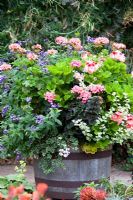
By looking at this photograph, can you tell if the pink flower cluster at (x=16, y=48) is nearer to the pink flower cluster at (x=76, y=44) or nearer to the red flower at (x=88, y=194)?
the pink flower cluster at (x=76, y=44)

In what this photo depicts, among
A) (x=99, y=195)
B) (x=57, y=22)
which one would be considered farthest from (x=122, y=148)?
(x=99, y=195)

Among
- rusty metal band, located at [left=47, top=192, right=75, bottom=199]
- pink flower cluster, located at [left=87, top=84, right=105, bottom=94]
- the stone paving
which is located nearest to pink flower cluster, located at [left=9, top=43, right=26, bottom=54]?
pink flower cluster, located at [left=87, top=84, right=105, bottom=94]

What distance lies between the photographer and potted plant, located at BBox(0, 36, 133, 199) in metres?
3.46

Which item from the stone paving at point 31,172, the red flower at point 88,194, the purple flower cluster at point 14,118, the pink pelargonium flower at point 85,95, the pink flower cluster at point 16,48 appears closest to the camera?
the red flower at point 88,194

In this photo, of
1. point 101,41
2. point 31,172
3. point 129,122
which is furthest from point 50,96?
point 31,172

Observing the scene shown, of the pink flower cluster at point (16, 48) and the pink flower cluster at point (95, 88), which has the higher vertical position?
the pink flower cluster at point (16, 48)

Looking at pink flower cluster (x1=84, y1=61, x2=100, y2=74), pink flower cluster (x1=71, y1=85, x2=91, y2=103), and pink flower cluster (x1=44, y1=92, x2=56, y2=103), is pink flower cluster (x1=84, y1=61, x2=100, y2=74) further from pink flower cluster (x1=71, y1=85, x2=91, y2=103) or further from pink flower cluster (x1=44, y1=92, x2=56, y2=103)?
pink flower cluster (x1=44, y1=92, x2=56, y2=103)

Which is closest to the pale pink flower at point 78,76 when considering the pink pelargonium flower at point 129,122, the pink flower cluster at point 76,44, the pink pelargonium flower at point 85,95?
the pink pelargonium flower at point 85,95

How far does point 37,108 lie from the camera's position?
3664 millimetres

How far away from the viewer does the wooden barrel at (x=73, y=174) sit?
3.54 m

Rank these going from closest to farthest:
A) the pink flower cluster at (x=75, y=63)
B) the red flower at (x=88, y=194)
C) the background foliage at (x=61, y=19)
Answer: the red flower at (x=88, y=194), the pink flower cluster at (x=75, y=63), the background foliage at (x=61, y=19)

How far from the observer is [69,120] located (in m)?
3.54

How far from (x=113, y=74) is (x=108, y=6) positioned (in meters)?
2.78

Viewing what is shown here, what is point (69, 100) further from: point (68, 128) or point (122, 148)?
point (122, 148)
